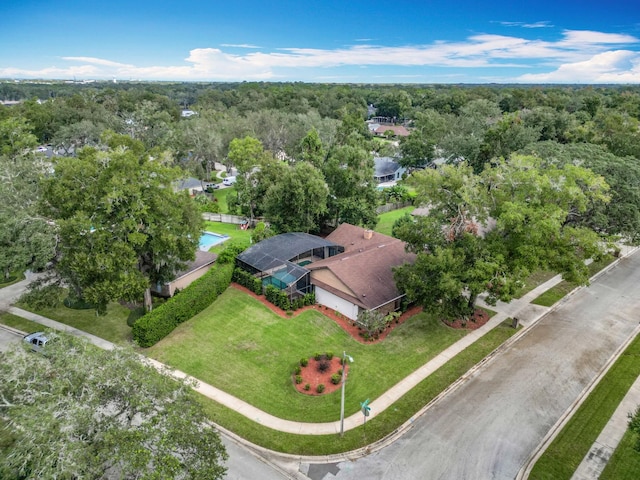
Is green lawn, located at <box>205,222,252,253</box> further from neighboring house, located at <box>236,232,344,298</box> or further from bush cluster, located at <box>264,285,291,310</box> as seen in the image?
bush cluster, located at <box>264,285,291,310</box>

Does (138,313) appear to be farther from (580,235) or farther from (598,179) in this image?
(598,179)

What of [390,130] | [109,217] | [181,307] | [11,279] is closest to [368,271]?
[181,307]

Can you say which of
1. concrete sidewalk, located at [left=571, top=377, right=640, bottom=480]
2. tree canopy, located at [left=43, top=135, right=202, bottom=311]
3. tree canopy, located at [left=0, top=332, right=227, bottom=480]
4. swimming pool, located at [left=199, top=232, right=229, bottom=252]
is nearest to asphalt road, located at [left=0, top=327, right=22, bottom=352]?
tree canopy, located at [left=43, top=135, right=202, bottom=311]

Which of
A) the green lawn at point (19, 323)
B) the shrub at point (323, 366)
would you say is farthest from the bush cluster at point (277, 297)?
the green lawn at point (19, 323)

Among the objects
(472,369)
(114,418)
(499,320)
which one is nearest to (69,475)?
(114,418)

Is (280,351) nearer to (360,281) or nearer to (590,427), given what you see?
(360,281)

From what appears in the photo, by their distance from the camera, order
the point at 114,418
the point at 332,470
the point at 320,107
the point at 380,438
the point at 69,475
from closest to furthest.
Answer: the point at 69,475
the point at 114,418
the point at 332,470
the point at 380,438
the point at 320,107
